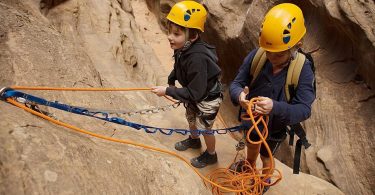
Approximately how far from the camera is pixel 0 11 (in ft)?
10.3

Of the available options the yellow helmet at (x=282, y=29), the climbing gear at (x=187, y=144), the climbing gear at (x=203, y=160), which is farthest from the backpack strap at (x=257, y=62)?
the climbing gear at (x=187, y=144)

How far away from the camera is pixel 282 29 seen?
2275 mm

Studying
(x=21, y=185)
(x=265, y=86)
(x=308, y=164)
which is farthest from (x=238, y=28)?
(x=21, y=185)

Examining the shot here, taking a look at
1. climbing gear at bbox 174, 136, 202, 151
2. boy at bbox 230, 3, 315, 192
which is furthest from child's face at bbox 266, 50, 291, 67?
climbing gear at bbox 174, 136, 202, 151

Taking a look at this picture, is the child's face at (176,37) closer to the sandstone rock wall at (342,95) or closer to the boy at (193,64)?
the boy at (193,64)

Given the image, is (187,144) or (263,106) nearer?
(263,106)

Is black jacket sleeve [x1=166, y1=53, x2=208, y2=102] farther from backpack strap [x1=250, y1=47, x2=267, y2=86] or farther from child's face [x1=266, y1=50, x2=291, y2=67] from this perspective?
child's face [x1=266, y1=50, x2=291, y2=67]

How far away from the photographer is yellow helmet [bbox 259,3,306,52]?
2274mm

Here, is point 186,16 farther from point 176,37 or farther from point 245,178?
point 245,178

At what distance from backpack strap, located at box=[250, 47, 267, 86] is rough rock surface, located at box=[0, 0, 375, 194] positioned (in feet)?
3.04

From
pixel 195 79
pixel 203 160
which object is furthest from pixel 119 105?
pixel 195 79

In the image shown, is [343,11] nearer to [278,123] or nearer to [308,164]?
[308,164]

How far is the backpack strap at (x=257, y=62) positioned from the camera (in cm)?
253

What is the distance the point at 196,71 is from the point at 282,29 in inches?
30.4
